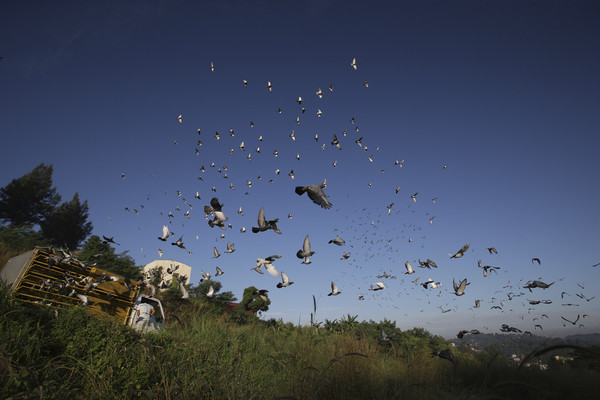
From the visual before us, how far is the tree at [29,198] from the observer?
30.2 m

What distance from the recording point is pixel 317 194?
16.3 feet

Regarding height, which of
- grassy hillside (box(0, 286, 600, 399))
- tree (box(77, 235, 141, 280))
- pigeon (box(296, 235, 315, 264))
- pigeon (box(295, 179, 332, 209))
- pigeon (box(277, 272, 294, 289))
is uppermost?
tree (box(77, 235, 141, 280))

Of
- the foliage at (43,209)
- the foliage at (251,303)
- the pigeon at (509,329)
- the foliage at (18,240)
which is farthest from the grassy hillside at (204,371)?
the foliage at (43,209)

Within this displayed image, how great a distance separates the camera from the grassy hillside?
3.88m

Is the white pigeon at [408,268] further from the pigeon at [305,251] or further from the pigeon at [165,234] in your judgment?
the pigeon at [165,234]

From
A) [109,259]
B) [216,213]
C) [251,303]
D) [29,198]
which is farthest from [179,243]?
[29,198]

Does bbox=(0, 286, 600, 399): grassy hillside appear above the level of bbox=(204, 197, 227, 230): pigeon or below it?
below

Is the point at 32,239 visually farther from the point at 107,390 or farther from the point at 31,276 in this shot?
the point at 107,390

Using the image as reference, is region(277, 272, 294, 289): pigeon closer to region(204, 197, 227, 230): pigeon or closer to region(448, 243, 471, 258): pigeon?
region(204, 197, 227, 230): pigeon

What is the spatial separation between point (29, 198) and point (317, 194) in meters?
42.4

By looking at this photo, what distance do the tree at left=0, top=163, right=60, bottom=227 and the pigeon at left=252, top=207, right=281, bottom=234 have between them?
127 ft

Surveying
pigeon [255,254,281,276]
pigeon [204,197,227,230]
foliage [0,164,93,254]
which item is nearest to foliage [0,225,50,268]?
foliage [0,164,93,254]

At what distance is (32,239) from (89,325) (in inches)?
845

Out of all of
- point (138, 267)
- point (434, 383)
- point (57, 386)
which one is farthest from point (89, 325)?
point (138, 267)
